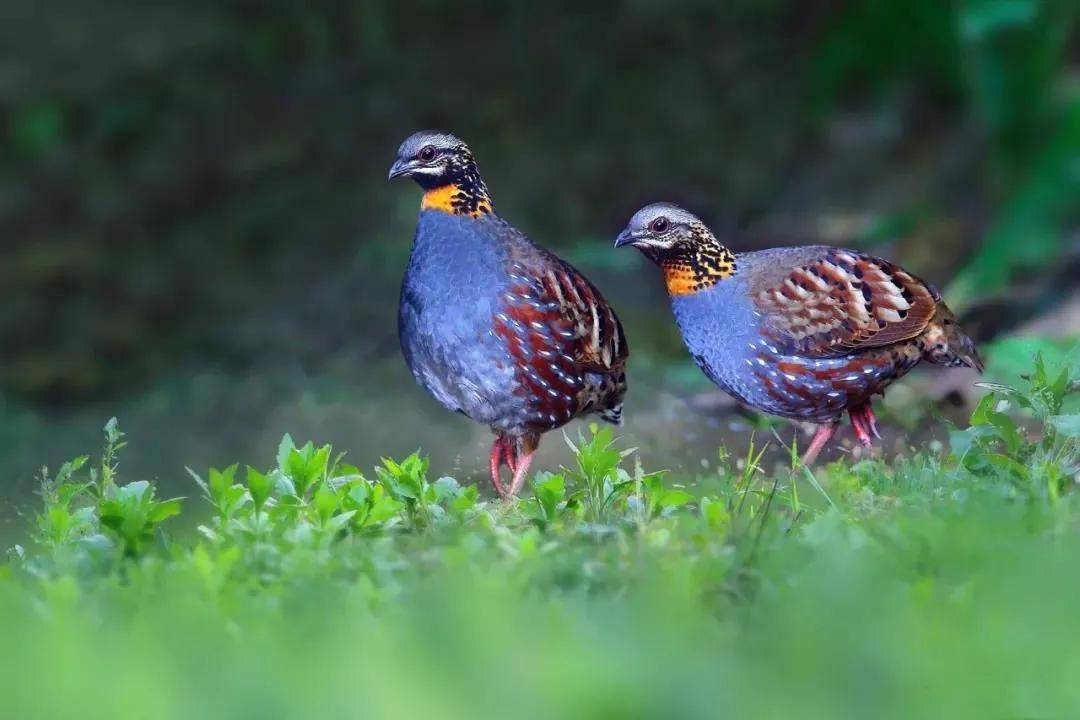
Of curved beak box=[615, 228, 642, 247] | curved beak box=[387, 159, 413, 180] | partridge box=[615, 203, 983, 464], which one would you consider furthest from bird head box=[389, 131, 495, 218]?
partridge box=[615, 203, 983, 464]

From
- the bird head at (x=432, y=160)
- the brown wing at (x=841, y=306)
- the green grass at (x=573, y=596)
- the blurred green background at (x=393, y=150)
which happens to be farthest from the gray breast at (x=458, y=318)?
the blurred green background at (x=393, y=150)

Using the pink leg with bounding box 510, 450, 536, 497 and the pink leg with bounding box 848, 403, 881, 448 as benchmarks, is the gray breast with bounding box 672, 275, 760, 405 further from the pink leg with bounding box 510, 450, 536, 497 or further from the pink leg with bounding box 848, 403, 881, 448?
the pink leg with bounding box 510, 450, 536, 497

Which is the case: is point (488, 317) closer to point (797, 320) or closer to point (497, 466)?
point (497, 466)

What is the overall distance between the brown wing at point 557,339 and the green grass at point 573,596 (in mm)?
1030

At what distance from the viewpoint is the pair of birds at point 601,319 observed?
21.4 feet

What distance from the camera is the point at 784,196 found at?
13.9 meters

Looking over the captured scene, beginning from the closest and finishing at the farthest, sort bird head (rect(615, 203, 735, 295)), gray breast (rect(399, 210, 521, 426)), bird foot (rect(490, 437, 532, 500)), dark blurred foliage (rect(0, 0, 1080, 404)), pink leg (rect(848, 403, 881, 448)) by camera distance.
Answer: gray breast (rect(399, 210, 521, 426)) → bird foot (rect(490, 437, 532, 500)) → bird head (rect(615, 203, 735, 295)) → pink leg (rect(848, 403, 881, 448)) → dark blurred foliage (rect(0, 0, 1080, 404))

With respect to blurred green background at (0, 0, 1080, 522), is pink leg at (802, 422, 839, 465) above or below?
below

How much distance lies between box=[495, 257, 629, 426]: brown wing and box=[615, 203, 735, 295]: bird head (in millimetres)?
328

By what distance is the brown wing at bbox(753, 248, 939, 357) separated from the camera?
21.9ft

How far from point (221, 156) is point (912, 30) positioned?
6.01 meters

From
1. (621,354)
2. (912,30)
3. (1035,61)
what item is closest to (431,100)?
(912,30)

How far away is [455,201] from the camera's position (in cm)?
673

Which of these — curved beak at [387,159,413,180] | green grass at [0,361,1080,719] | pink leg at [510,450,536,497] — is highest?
curved beak at [387,159,413,180]
